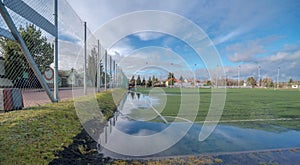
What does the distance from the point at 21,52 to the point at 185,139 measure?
3759mm

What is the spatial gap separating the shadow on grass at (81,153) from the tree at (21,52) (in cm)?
171

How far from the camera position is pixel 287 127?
4660mm

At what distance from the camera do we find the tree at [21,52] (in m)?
3.08

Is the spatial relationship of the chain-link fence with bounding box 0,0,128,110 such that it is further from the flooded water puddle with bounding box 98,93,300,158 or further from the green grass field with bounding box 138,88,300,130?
the green grass field with bounding box 138,88,300,130

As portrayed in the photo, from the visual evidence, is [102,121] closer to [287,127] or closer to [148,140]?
[148,140]

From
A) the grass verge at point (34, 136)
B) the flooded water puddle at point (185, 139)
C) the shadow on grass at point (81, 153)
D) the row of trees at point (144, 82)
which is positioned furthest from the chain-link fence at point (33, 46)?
the row of trees at point (144, 82)

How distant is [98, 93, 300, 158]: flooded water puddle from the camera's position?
3031mm

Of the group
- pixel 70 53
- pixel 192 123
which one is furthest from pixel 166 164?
pixel 70 53

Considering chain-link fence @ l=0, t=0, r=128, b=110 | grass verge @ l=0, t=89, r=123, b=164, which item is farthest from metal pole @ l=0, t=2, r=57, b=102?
grass verge @ l=0, t=89, r=123, b=164

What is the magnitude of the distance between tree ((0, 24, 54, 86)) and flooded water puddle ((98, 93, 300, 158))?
213 centimetres

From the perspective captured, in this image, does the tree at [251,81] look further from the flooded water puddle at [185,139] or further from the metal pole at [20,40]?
the metal pole at [20,40]

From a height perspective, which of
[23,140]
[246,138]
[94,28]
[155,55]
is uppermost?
[94,28]

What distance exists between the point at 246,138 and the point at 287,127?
191cm

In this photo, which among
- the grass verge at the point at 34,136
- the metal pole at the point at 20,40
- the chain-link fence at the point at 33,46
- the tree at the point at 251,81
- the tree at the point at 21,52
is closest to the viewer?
the grass verge at the point at 34,136
